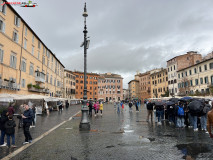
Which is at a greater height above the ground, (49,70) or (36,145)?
(49,70)

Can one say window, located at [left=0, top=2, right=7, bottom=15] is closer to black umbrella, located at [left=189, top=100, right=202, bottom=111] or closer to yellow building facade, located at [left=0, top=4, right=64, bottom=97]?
yellow building facade, located at [left=0, top=4, right=64, bottom=97]

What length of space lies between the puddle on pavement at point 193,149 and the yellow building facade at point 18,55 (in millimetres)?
21404

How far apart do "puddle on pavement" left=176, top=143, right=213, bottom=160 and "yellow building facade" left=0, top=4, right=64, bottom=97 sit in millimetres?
21404

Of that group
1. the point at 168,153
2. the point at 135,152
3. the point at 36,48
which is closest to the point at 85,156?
the point at 135,152

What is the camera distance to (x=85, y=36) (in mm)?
11000

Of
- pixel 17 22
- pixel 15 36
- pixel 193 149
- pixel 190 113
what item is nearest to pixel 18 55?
pixel 15 36

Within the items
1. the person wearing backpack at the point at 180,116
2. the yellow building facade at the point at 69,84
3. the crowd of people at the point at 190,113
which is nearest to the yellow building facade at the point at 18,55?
the crowd of people at the point at 190,113

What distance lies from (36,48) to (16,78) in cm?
1010

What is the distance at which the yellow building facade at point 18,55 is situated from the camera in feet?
71.6

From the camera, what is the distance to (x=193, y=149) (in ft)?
18.5

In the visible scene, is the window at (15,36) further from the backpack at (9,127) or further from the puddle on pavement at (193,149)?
the puddle on pavement at (193,149)

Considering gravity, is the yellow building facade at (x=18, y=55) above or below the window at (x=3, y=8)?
below

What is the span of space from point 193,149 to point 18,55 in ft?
88.0

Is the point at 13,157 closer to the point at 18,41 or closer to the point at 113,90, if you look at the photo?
the point at 18,41
